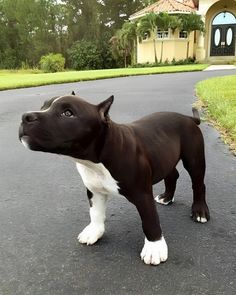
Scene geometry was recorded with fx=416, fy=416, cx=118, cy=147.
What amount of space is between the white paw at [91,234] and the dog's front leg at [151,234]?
0.41 meters

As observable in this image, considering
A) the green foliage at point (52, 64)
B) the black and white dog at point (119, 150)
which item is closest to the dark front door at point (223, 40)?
the green foliage at point (52, 64)

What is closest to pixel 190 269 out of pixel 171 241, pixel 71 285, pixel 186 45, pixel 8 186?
pixel 171 241

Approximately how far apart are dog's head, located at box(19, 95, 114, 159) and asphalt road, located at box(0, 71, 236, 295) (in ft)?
2.75

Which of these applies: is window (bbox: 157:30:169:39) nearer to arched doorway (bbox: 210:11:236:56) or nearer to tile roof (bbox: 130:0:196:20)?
tile roof (bbox: 130:0:196:20)

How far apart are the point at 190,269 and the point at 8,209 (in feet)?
6.06

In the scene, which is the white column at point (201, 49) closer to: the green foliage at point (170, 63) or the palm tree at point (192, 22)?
the green foliage at point (170, 63)

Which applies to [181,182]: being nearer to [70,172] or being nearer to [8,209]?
[70,172]

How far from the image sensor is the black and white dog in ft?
7.76

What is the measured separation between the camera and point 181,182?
4465mm

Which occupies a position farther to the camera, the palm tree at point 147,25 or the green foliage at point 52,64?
the green foliage at point 52,64

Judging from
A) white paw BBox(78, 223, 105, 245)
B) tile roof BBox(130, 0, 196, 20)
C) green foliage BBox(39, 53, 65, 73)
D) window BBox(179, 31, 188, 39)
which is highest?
tile roof BBox(130, 0, 196, 20)

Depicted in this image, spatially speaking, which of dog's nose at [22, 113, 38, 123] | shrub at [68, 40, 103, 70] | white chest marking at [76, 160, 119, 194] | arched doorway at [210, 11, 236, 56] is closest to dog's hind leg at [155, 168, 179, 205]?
white chest marking at [76, 160, 119, 194]

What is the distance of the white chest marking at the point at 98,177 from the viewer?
264cm

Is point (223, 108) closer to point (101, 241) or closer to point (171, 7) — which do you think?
point (101, 241)
